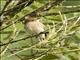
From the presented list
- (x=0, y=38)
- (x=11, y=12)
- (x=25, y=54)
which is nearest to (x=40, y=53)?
(x=11, y=12)

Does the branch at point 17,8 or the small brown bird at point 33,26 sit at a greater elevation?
the branch at point 17,8

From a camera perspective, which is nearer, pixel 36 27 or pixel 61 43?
pixel 61 43

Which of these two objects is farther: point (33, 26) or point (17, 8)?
point (33, 26)

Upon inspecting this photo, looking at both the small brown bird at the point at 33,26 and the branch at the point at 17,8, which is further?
the small brown bird at the point at 33,26

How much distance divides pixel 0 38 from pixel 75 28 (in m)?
0.90

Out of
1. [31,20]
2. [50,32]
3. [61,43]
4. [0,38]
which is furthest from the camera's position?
[0,38]

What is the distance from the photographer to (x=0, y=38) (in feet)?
5.79

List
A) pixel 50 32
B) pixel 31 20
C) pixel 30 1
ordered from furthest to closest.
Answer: pixel 31 20 → pixel 50 32 → pixel 30 1

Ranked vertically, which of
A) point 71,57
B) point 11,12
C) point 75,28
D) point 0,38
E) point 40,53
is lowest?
point 71,57

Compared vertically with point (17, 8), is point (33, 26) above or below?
below

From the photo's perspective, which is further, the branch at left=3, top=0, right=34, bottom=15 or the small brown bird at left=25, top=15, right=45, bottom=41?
the small brown bird at left=25, top=15, right=45, bottom=41

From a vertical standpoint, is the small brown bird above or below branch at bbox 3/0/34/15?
below

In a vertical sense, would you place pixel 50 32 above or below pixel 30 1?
below

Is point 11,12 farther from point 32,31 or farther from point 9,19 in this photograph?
point 32,31
